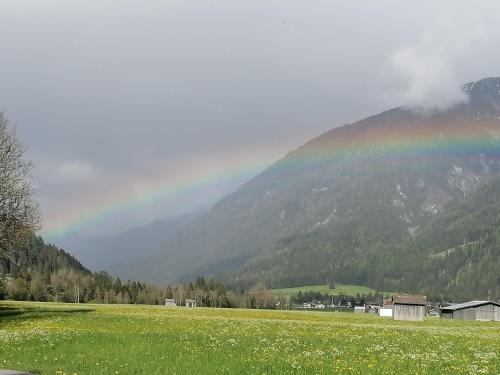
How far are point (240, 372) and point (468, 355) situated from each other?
493 inches

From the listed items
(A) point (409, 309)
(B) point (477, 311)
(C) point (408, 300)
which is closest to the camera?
(A) point (409, 309)

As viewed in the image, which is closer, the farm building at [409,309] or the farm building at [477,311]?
the farm building at [409,309]

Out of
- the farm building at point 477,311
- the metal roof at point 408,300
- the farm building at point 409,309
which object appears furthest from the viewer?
the farm building at point 477,311

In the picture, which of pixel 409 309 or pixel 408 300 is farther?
pixel 408 300

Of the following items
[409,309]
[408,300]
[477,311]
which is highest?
[408,300]

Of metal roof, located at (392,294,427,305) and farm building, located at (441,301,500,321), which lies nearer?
metal roof, located at (392,294,427,305)

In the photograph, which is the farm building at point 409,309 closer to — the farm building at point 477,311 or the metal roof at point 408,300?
the metal roof at point 408,300

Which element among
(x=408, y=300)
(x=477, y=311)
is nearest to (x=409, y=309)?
(x=408, y=300)

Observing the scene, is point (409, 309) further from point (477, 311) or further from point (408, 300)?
point (477, 311)

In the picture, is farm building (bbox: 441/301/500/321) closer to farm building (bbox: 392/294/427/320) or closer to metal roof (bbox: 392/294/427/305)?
metal roof (bbox: 392/294/427/305)

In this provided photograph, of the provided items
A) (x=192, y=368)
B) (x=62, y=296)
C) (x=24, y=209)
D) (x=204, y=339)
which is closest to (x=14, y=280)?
(x=62, y=296)

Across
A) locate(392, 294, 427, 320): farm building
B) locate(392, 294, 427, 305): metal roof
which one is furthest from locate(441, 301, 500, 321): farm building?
locate(392, 294, 427, 320): farm building

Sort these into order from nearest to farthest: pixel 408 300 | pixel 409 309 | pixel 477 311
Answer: pixel 409 309, pixel 408 300, pixel 477 311

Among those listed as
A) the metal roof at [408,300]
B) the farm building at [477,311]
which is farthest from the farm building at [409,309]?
the farm building at [477,311]
